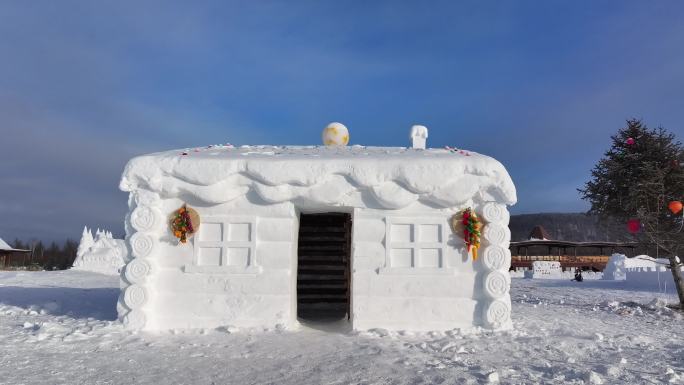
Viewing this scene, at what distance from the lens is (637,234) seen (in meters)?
12.6

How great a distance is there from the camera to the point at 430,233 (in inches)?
309

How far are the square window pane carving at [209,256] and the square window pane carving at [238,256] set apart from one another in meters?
0.19

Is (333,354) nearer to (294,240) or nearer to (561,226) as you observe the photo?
(294,240)

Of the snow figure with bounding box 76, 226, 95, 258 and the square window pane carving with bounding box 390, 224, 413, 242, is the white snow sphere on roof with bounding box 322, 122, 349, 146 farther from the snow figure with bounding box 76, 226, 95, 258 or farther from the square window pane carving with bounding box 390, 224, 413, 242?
the snow figure with bounding box 76, 226, 95, 258

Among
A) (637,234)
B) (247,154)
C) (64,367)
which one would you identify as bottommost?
(64,367)

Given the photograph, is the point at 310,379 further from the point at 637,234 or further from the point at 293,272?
the point at 637,234

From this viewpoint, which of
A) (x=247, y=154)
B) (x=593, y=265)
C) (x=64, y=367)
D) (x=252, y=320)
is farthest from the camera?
(x=593, y=265)

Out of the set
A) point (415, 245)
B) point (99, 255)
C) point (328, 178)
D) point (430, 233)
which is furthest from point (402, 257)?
point (99, 255)

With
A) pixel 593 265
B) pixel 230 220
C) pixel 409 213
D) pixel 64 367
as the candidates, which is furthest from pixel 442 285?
pixel 593 265

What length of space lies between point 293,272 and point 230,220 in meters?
1.37

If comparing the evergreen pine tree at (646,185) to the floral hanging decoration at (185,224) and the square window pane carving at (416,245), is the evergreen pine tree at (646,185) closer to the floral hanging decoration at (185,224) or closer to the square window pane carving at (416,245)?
the square window pane carving at (416,245)

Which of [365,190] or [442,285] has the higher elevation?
[365,190]

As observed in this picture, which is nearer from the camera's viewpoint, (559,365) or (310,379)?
(310,379)

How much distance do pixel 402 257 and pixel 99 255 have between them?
24221mm
